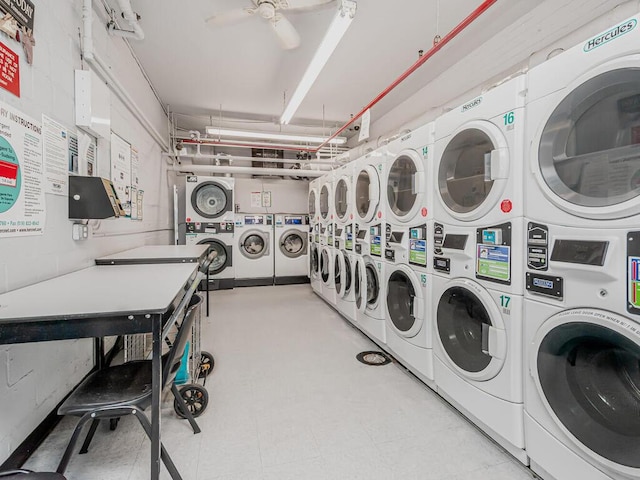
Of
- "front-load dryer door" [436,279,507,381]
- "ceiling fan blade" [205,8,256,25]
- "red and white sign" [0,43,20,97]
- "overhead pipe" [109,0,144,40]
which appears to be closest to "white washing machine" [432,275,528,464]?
"front-load dryer door" [436,279,507,381]

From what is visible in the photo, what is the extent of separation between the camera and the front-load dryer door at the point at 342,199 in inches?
145

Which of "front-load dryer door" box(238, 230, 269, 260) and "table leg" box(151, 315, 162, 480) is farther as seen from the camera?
"front-load dryer door" box(238, 230, 269, 260)

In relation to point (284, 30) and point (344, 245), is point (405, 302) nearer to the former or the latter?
point (344, 245)

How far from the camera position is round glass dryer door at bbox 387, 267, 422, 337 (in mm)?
2311

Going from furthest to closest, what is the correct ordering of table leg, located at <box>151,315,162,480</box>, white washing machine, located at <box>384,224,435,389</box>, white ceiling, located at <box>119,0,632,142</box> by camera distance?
white ceiling, located at <box>119,0,632,142</box>, white washing machine, located at <box>384,224,435,389</box>, table leg, located at <box>151,315,162,480</box>

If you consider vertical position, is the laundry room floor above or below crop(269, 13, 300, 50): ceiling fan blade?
below

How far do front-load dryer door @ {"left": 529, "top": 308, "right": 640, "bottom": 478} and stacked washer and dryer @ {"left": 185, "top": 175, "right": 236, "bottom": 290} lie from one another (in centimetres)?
505

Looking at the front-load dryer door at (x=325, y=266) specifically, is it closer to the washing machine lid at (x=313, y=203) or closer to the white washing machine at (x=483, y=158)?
the washing machine lid at (x=313, y=203)

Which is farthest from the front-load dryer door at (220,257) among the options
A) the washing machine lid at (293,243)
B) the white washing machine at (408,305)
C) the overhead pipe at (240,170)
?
the white washing machine at (408,305)

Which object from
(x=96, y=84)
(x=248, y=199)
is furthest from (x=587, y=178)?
(x=248, y=199)

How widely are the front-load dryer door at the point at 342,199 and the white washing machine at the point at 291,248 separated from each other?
219 cm

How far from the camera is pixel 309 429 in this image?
73.9 inches

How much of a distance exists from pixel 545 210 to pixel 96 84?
303 cm

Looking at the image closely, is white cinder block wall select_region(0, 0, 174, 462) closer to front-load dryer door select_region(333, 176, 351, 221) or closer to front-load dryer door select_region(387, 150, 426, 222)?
front-load dryer door select_region(387, 150, 426, 222)
